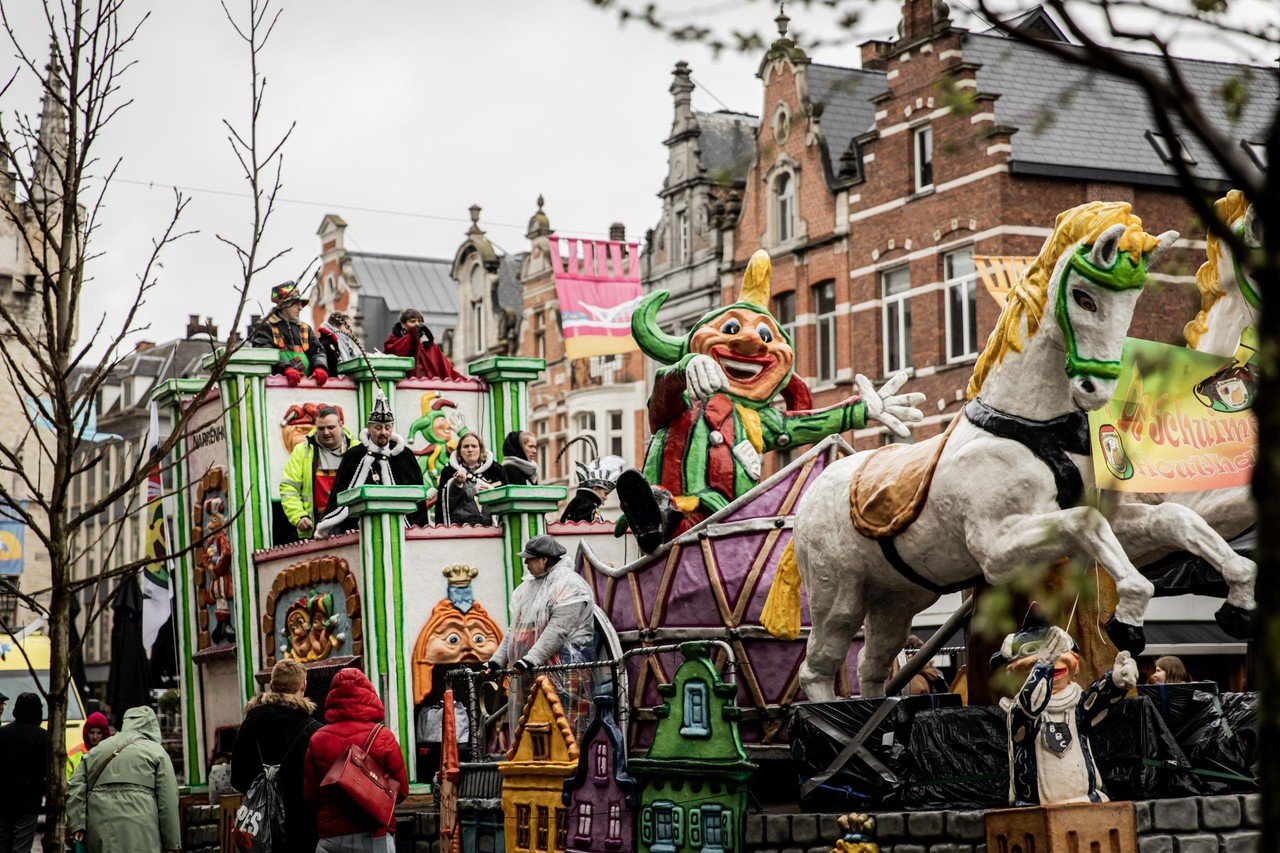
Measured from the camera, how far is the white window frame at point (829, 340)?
32562mm

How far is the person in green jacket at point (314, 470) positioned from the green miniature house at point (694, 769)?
4.90 metres

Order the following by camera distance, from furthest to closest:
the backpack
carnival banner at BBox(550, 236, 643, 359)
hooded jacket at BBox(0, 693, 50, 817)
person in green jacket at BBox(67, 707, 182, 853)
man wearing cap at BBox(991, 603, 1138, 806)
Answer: carnival banner at BBox(550, 236, 643, 359) → hooded jacket at BBox(0, 693, 50, 817) → person in green jacket at BBox(67, 707, 182, 853) → the backpack → man wearing cap at BBox(991, 603, 1138, 806)

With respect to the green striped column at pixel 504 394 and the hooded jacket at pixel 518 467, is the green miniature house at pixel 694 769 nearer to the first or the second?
the hooded jacket at pixel 518 467

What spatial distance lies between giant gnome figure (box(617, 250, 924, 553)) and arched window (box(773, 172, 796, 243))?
22.3 meters

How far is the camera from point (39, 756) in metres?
11.8

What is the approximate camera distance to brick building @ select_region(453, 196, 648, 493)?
40.6m

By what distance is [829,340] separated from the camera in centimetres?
3281

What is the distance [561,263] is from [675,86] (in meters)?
7.33

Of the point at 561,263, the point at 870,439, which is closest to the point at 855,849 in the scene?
the point at 870,439

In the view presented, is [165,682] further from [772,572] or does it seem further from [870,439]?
[870,439]

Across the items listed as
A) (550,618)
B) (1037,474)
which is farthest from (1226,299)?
(550,618)

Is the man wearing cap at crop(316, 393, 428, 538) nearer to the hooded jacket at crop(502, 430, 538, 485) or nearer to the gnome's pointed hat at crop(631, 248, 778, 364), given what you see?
the hooded jacket at crop(502, 430, 538, 485)

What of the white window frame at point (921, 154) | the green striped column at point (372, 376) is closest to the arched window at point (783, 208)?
the white window frame at point (921, 154)

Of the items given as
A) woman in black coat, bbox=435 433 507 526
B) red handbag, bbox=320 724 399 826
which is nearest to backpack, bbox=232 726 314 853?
red handbag, bbox=320 724 399 826
